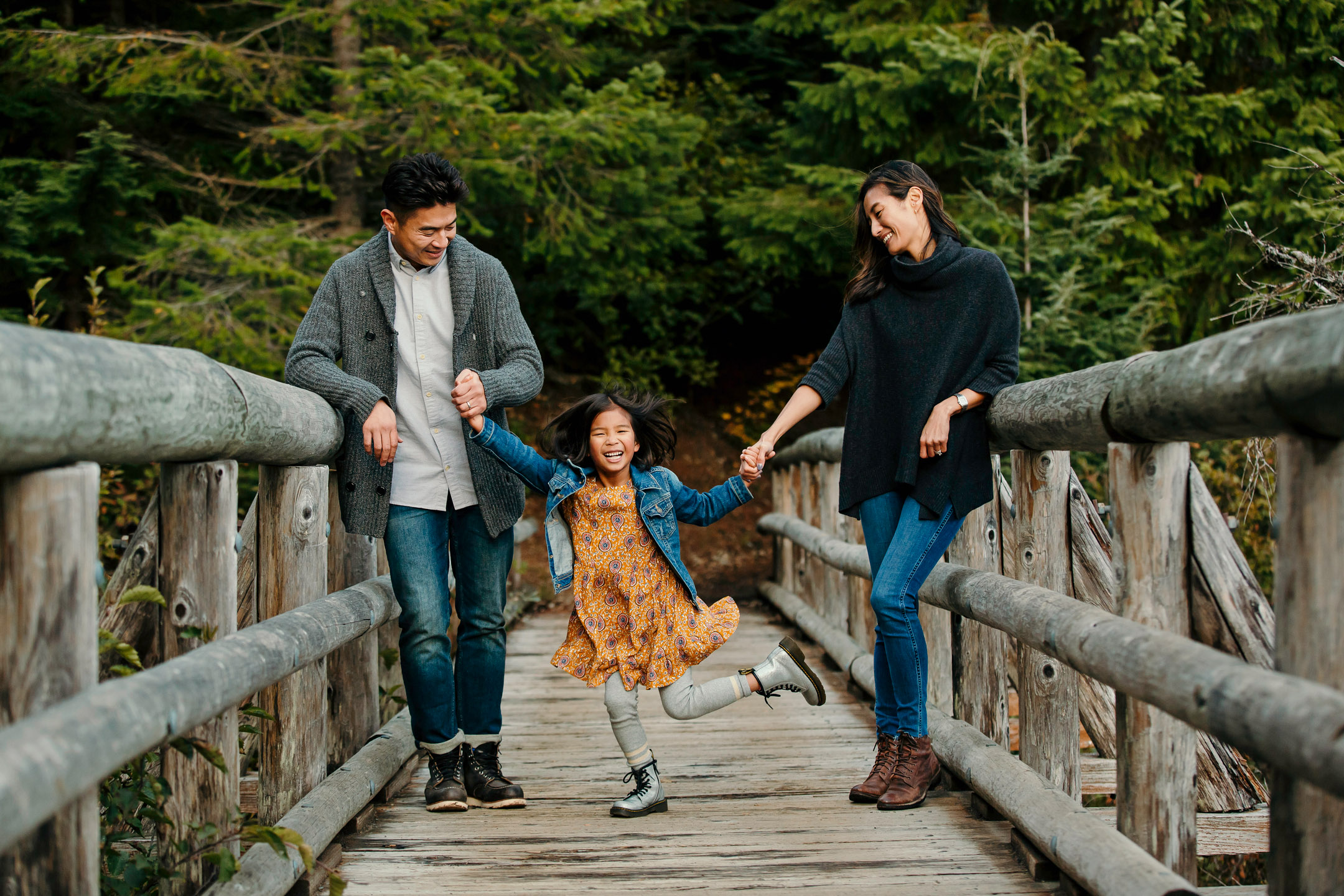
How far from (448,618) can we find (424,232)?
3.90 ft

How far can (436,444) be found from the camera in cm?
340

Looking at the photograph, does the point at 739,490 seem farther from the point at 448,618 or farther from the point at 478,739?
the point at 478,739

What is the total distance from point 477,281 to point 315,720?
54.9 inches

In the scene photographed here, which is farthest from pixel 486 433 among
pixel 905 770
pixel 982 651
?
pixel 982 651

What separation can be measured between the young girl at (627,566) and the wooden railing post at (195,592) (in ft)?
3.50

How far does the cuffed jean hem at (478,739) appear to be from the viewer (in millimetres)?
3529

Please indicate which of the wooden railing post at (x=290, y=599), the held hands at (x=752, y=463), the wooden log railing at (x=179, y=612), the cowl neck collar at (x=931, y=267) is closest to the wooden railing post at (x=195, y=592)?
the wooden log railing at (x=179, y=612)

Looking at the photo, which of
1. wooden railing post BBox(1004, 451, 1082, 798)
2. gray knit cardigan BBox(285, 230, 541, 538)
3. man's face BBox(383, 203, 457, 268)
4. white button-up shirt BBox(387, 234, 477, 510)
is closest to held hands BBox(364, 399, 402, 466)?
gray knit cardigan BBox(285, 230, 541, 538)

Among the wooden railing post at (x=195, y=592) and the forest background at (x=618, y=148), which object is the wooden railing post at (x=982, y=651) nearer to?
the wooden railing post at (x=195, y=592)

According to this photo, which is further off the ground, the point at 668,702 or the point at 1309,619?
the point at 1309,619

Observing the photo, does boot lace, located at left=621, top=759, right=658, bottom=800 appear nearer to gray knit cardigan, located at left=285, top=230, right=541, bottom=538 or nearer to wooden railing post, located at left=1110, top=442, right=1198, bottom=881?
gray knit cardigan, located at left=285, top=230, right=541, bottom=538

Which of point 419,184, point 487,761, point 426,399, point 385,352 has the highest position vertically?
point 419,184

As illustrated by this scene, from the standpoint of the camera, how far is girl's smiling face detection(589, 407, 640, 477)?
3.39m

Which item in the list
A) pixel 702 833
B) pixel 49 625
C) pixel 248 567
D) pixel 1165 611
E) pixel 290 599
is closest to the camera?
pixel 49 625
